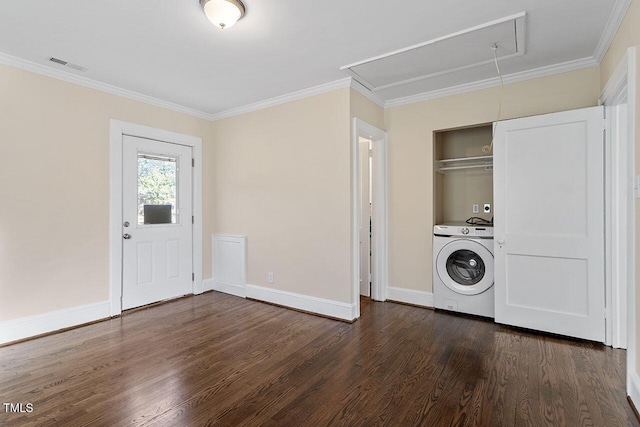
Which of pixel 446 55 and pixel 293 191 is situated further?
pixel 293 191

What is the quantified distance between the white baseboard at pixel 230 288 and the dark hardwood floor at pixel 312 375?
0.97m

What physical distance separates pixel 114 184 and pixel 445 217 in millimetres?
4004

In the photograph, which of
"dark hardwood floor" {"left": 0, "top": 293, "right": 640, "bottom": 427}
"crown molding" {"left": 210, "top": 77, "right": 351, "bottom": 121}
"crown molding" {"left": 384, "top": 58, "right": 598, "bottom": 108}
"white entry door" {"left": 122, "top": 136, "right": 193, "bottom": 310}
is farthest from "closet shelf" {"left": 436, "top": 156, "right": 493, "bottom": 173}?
"white entry door" {"left": 122, "top": 136, "right": 193, "bottom": 310}

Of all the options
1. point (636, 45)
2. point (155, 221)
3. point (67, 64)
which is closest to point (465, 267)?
point (636, 45)

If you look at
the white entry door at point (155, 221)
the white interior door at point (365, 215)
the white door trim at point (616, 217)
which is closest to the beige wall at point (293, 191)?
the white entry door at point (155, 221)

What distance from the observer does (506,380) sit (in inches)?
88.0

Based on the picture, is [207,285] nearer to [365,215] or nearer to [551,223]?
[365,215]

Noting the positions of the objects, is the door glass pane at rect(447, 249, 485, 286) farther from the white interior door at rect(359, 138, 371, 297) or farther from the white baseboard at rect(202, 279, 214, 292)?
the white baseboard at rect(202, 279, 214, 292)

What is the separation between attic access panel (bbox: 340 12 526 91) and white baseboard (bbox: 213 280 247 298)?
302cm

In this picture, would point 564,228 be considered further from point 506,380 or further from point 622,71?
point 506,380

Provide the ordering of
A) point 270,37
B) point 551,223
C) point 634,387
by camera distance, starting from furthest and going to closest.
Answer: point 551,223, point 270,37, point 634,387

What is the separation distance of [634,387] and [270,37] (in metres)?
3.39

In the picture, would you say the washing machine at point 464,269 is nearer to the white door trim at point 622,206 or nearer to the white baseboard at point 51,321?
the white door trim at point 622,206

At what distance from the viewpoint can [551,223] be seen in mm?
2973
